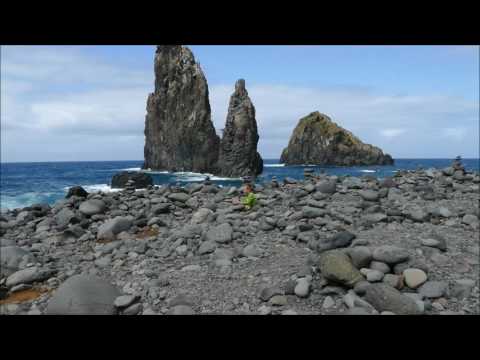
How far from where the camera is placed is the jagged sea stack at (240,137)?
53969mm

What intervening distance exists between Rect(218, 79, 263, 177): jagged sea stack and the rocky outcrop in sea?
1747 inches

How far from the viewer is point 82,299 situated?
443 centimetres

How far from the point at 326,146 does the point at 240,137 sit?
149 feet

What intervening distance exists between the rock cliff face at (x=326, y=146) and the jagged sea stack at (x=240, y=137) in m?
42.7

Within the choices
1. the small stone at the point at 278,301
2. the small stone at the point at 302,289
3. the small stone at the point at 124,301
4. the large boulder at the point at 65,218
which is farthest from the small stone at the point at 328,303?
the large boulder at the point at 65,218

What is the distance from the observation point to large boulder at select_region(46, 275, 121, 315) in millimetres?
4363

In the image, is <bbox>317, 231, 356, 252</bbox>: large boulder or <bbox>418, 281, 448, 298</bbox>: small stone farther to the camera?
<bbox>317, 231, 356, 252</bbox>: large boulder

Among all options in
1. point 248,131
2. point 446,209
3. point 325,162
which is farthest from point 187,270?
point 325,162

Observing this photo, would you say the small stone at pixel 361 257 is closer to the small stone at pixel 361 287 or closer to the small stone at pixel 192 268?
the small stone at pixel 361 287

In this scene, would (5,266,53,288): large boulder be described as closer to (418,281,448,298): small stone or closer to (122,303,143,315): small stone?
(122,303,143,315): small stone

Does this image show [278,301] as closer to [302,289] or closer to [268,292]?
[268,292]

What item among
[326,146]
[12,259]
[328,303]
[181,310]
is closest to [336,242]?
[328,303]

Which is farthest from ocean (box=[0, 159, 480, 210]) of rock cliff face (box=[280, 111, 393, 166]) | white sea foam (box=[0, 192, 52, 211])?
rock cliff face (box=[280, 111, 393, 166])
